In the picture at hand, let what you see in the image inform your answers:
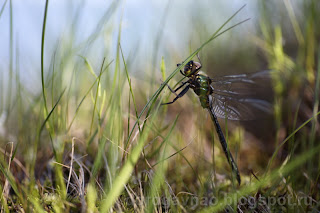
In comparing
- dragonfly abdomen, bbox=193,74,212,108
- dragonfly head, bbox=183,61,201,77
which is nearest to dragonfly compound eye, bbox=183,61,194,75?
dragonfly head, bbox=183,61,201,77

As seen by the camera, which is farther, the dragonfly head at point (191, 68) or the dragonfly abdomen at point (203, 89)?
the dragonfly abdomen at point (203, 89)

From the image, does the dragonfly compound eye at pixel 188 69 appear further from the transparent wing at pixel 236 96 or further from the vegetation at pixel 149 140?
the transparent wing at pixel 236 96

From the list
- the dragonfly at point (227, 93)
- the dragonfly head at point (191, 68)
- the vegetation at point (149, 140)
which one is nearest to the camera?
the vegetation at point (149, 140)

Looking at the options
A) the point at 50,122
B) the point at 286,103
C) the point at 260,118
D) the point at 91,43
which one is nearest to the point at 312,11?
the point at 286,103

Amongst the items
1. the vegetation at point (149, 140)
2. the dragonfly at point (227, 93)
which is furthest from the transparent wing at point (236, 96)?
the vegetation at point (149, 140)

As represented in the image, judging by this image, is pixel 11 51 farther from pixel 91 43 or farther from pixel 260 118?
pixel 260 118

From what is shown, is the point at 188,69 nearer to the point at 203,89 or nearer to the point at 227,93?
the point at 203,89

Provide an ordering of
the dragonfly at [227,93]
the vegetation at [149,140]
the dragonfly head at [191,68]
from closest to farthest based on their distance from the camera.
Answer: the vegetation at [149,140], the dragonfly head at [191,68], the dragonfly at [227,93]

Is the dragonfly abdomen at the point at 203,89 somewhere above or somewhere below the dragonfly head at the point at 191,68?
below
